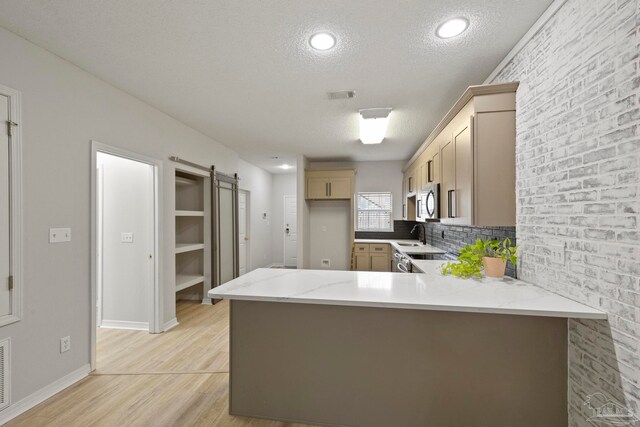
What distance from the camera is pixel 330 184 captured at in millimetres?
5473

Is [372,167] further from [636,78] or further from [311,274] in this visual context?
[636,78]

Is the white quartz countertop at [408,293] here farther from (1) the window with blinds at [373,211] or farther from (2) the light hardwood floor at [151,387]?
(1) the window with blinds at [373,211]

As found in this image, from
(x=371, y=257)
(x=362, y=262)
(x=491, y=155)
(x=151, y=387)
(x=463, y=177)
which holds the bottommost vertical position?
(x=151, y=387)

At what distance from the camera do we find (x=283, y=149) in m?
4.91

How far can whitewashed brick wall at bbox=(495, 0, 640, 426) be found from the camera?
3.67 ft

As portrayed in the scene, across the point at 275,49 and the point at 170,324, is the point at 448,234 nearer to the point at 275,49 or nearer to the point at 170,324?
the point at 275,49

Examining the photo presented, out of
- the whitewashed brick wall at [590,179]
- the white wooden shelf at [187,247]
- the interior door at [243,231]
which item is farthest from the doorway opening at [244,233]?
the whitewashed brick wall at [590,179]

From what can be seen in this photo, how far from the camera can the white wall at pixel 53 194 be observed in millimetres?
1883

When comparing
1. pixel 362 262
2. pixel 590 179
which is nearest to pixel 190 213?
pixel 362 262

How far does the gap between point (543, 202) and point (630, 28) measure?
0.87 meters

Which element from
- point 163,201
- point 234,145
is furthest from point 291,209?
point 163,201

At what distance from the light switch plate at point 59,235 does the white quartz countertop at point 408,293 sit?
1432 mm

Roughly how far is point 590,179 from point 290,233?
21.1 ft

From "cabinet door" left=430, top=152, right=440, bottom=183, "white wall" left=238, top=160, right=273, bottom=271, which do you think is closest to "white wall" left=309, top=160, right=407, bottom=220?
"white wall" left=238, top=160, right=273, bottom=271
